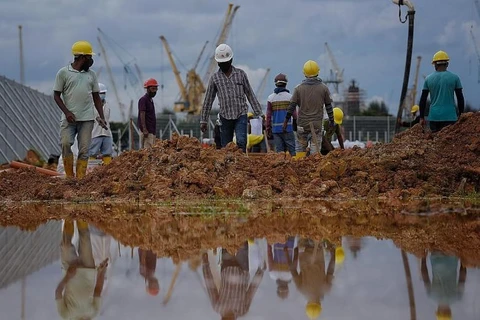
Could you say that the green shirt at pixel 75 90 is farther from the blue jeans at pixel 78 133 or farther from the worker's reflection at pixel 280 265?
the worker's reflection at pixel 280 265

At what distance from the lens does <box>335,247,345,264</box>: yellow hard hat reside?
6.64 meters

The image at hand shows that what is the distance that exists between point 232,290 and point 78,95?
8.71m

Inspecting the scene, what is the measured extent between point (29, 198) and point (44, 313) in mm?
8500

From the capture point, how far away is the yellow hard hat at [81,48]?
1379cm

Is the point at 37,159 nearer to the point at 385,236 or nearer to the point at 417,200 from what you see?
the point at 417,200

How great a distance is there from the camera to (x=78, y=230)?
9.20 m

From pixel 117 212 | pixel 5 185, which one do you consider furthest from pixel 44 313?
pixel 5 185

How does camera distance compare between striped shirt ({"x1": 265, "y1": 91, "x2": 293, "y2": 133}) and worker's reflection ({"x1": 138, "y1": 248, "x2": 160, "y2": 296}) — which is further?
striped shirt ({"x1": 265, "y1": 91, "x2": 293, "y2": 133})

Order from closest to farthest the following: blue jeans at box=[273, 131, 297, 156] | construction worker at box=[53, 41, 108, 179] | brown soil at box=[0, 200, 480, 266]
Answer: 1. brown soil at box=[0, 200, 480, 266]
2. construction worker at box=[53, 41, 108, 179]
3. blue jeans at box=[273, 131, 297, 156]

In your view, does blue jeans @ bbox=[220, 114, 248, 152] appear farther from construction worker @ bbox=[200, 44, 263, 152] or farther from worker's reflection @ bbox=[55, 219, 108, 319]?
worker's reflection @ bbox=[55, 219, 108, 319]

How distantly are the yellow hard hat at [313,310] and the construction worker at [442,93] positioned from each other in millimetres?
10834

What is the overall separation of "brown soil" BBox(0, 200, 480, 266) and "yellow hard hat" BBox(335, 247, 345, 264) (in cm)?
48

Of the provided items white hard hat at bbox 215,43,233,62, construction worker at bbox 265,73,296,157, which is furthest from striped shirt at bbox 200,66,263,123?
construction worker at bbox 265,73,296,157

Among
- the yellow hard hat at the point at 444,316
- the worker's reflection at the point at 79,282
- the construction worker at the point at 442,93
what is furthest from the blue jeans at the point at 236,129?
the yellow hard hat at the point at 444,316
